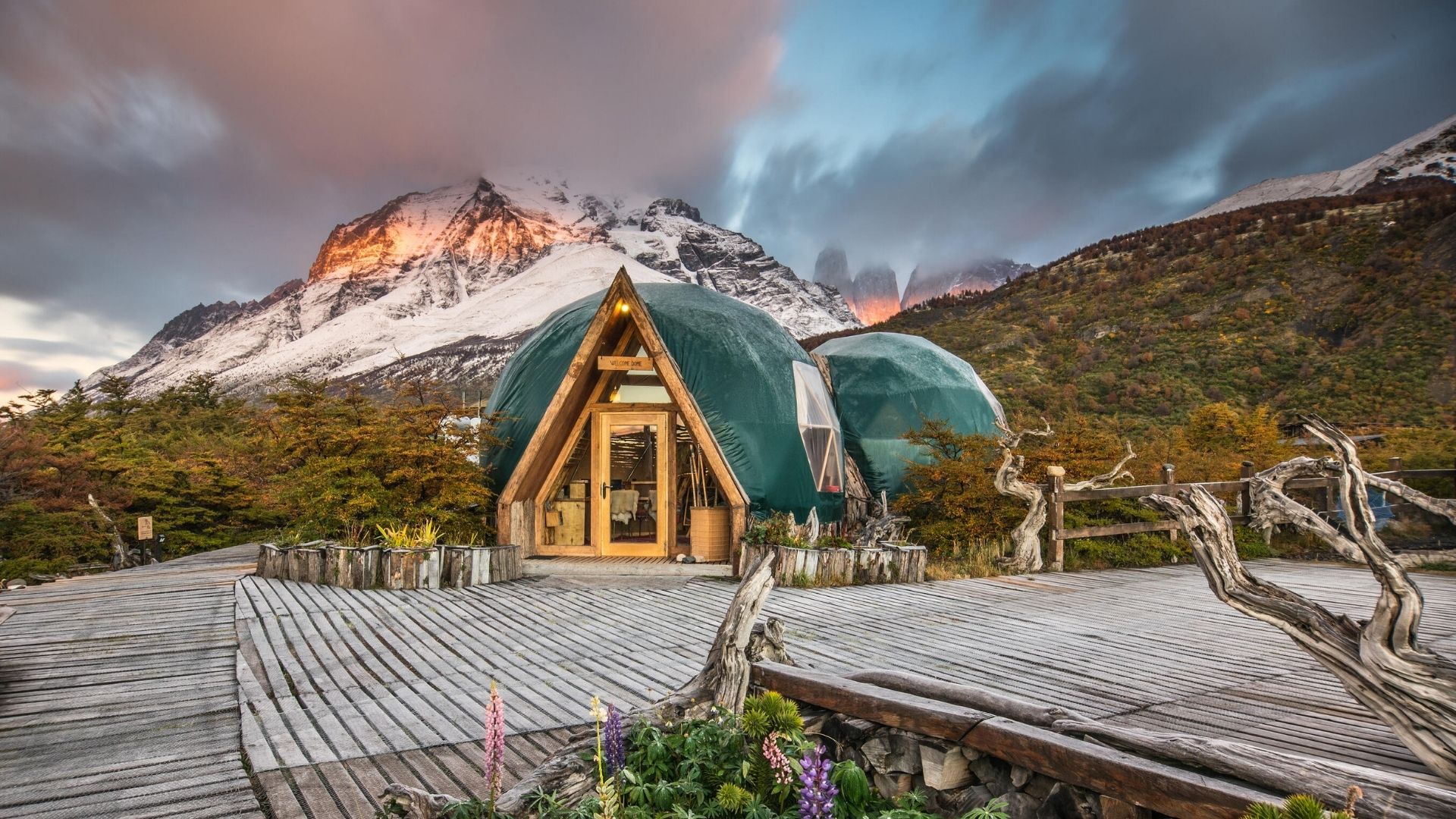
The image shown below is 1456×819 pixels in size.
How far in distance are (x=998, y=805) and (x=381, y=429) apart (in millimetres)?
9543

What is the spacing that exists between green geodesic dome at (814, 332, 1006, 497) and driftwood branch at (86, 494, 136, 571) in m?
12.2

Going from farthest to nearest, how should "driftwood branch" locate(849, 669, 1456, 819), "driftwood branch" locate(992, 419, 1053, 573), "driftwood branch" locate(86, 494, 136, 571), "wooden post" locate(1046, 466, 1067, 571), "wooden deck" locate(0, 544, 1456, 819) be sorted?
1. "driftwood branch" locate(86, 494, 136, 571)
2. "wooden post" locate(1046, 466, 1067, 571)
3. "driftwood branch" locate(992, 419, 1053, 573)
4. "wooden deck" locate(0, 544, 1456, 819)
5. "driftwood branch" locate(849, 669, 1456, 819)

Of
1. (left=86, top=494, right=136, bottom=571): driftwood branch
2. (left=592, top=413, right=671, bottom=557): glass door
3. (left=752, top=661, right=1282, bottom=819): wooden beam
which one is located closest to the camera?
(left=752, top=661, right=1282, bottom=819): wooden beam

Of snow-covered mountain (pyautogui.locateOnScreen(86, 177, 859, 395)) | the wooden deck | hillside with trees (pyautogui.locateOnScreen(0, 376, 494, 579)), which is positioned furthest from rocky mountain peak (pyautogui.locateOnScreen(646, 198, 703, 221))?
the wooden deck

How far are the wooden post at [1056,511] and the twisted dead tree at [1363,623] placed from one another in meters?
7.17

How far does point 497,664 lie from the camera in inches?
201

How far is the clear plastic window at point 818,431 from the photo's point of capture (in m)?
11.6

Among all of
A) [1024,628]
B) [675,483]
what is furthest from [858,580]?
[675,483]

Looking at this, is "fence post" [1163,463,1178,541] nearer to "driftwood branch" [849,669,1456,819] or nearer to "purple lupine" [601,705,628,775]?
"driftwood branch" [849,669,1456,819]

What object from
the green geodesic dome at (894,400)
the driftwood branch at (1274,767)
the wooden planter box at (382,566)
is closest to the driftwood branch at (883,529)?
the green geodesic dome at (894,400)

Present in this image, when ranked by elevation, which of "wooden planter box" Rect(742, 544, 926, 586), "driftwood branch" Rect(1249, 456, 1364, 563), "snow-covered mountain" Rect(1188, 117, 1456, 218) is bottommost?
"wooden planter box" Rect(742, 544, 926, 586)

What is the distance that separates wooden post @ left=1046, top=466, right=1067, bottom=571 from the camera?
32.7 ft

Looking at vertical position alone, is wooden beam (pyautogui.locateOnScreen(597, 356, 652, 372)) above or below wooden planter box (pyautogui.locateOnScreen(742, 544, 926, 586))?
above

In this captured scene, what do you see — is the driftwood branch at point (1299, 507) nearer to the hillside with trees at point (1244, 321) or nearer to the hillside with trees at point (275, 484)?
the hillside with trees at point (275, 484)
